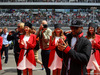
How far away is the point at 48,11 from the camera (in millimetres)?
34062

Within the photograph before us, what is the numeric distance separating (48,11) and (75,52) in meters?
31.4

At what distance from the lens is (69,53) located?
2.98 m

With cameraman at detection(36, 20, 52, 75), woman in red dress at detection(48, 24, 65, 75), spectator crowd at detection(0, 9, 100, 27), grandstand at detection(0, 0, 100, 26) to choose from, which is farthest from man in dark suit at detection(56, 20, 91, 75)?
grandstand at detection(0, 0, 100, 26)

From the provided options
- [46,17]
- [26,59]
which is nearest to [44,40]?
[26,59]

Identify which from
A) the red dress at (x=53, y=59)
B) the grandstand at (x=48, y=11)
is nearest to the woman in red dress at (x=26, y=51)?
the red dress at (x=53, y=59)

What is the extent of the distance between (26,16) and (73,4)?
879 centimetres

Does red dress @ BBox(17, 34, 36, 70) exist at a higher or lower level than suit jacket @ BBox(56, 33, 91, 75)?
lower

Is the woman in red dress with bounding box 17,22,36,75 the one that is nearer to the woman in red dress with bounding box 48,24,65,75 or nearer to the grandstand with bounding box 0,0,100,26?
the woman in red dress with bounding box 48,24,65,75

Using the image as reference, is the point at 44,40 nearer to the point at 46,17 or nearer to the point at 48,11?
the point at 46,17

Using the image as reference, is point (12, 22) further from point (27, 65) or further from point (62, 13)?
point (27, 65)

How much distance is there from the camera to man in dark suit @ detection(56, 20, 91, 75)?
9.82ft

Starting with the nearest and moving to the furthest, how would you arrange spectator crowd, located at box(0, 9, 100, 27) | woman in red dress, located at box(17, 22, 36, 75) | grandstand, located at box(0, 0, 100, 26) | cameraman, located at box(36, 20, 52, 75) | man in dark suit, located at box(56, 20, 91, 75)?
man in dark suit, located at box(56, 20, 91, 75) < woman in red dress, located at box(17, 22, 36, 75) < cameraman, located at box(36, 20, 52, 75) < spectator crowd, located at box(0, 9, 100, 27) < grandstand, located at box(0, 0, 100, 26)

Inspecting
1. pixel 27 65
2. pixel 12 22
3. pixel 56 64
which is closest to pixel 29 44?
pixel 27 65

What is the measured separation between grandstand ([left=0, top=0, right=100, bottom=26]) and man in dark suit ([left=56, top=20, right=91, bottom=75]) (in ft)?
87.1
